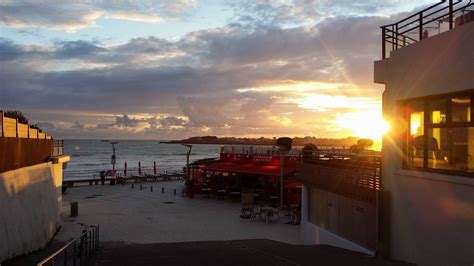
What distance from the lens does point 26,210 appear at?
14.0 metres

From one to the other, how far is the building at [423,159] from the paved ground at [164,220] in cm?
685

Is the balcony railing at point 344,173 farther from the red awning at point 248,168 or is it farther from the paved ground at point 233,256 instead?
the red awning at point 248,168

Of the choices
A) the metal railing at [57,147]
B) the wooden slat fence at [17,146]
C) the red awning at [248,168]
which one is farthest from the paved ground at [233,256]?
the red awning at [248,168]

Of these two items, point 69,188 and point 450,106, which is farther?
point 69,188

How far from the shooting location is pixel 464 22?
8.31 m

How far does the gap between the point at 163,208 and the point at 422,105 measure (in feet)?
63.4

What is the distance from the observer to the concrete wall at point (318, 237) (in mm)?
11742

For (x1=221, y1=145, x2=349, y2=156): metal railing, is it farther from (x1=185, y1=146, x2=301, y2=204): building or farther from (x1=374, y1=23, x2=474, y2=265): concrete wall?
(x1=374, y1=23, x2=474, y2=265): concrete wall

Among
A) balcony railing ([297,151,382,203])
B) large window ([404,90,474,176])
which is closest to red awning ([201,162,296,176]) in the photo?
balcony railing ([297,151,382,203])

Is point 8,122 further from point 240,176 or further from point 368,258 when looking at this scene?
point 240,176

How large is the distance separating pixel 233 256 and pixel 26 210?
764cm

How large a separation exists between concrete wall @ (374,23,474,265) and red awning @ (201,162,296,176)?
1610 centimetres

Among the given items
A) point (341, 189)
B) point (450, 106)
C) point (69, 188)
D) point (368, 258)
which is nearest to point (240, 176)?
point (69, 188)

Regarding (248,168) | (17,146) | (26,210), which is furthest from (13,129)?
(248,168)
